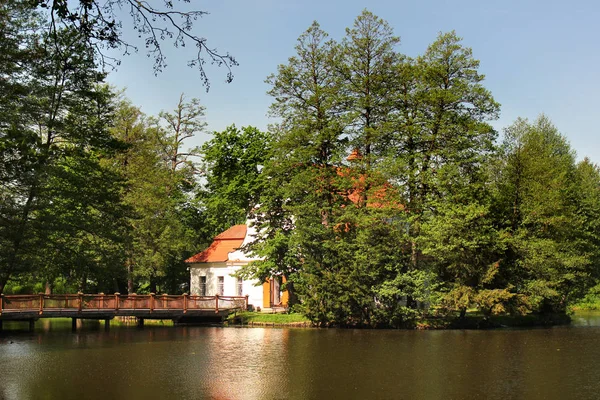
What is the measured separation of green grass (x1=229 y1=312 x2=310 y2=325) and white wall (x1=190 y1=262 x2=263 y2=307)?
518 cm

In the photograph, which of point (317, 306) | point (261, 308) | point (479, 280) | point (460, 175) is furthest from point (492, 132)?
point (261, 308)

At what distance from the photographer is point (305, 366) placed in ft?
51.5

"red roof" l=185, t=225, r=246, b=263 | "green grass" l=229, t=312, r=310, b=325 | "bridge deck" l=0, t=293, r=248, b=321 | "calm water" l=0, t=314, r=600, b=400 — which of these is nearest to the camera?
"calm water" l=0, t=314, r=600, b=400

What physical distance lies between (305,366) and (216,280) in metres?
25.9

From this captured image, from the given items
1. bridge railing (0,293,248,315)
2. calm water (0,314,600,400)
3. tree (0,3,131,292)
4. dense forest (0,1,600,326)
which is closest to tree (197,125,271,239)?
dense forest (0,1,600,326)

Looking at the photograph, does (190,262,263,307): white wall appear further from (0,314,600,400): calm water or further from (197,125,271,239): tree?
(0,314,600,400): calm water

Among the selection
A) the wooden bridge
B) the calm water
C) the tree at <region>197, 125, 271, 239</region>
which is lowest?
the calm water

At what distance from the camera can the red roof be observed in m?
41.0

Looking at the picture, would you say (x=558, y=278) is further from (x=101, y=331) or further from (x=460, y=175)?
(x=101, y=331)

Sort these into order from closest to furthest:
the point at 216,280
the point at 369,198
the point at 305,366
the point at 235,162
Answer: the point at 305,366, the point at 369,198, the point at 235,162, the point at 216,280

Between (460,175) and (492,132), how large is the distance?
2879 millimetres

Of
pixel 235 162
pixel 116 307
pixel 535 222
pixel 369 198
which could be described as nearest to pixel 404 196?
pixel 369 198

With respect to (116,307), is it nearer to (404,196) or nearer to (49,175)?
(49,175)

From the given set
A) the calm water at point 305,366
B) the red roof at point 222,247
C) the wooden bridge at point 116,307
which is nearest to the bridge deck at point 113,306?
the wooden bridge at point 116,307
